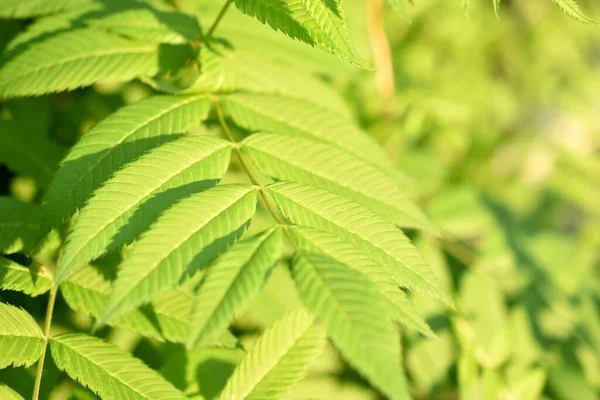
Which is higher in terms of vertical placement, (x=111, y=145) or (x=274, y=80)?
(x=274, y=80)

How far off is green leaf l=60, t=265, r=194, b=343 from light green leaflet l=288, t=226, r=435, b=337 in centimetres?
40

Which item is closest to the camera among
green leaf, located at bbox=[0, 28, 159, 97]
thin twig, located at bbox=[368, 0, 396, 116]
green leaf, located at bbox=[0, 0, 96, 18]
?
green leaf, located at bbox=[0, 28, 159, 97]

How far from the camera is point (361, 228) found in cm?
114

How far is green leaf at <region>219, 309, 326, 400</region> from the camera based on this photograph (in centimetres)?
122

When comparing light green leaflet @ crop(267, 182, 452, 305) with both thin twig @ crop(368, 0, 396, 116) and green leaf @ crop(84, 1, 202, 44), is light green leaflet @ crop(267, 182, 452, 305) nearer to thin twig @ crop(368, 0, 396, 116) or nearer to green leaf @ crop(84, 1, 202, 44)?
green leaf @ crop(84, 1, 202, 44)

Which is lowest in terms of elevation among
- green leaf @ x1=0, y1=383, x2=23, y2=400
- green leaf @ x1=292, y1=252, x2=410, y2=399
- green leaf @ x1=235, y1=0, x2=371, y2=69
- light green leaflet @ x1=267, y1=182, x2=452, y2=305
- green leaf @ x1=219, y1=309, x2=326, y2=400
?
green leaf @ x1=0, y1=383, x2=23, y2=400

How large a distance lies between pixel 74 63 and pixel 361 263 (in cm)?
102

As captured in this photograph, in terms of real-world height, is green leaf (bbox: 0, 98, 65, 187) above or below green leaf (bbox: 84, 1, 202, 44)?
below

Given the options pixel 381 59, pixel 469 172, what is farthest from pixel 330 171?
pixel 469 172

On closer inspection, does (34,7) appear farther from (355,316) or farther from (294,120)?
(355,316)

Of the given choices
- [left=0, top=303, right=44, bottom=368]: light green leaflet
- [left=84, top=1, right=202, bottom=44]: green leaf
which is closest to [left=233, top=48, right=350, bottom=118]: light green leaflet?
[left=84, top=1, right=202, bottom=44]: green leaf

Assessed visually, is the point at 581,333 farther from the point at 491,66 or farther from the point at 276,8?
the point at 491,66

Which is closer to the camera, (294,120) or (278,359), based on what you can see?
(278,359)

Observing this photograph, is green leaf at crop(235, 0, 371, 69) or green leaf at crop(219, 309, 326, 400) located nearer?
green leaf at crop(235, 0, 371, 69)
